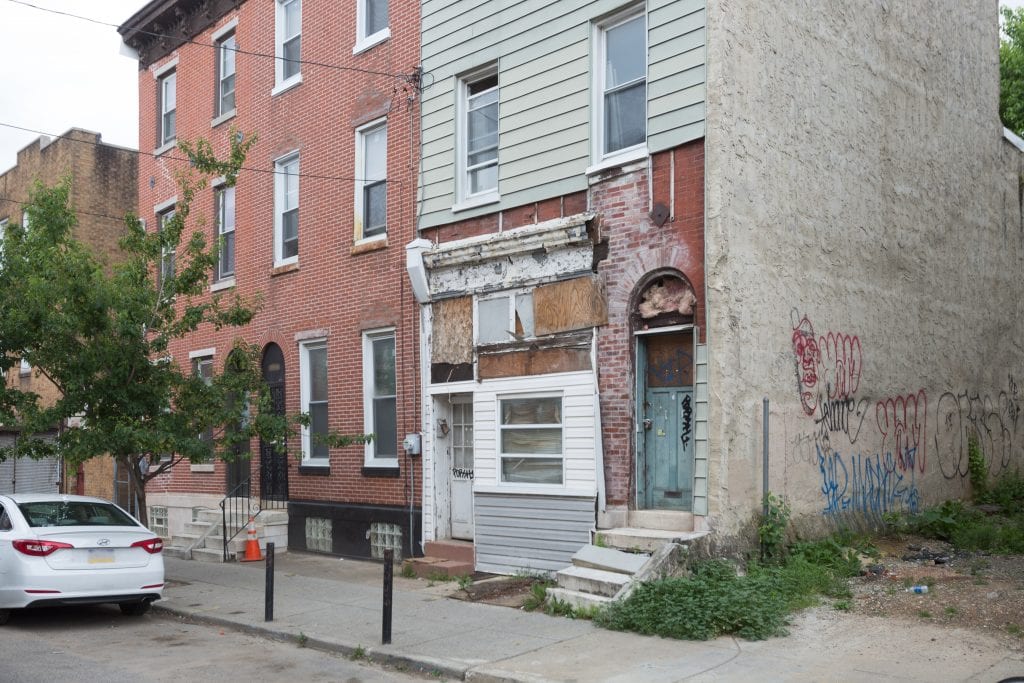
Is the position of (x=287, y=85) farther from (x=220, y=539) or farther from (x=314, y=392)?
(x=220, y=539)

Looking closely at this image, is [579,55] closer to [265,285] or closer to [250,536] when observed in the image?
[265,285]

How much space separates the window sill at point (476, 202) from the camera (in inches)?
537

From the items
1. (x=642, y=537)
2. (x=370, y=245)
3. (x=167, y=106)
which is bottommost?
(x=642, y=537)

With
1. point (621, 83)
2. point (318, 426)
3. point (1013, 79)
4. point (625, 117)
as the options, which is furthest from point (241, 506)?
point (1013, 79)

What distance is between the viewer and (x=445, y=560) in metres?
13.6

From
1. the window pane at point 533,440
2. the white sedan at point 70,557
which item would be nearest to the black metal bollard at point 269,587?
the white sedan at point 70,557

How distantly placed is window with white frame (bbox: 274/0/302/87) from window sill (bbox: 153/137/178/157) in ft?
13.4

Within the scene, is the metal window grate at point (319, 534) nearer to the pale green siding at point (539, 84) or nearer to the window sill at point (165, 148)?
the pale green siding at point (539, 84)

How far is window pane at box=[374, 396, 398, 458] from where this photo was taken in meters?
15.5

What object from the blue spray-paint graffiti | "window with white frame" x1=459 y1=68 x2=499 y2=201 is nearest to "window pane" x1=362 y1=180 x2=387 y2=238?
"window with white frame" x1=459 y1=68 x2=499 y2=201

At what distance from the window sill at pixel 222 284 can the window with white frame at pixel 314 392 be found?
2803 mm

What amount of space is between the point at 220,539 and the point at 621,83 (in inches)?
398

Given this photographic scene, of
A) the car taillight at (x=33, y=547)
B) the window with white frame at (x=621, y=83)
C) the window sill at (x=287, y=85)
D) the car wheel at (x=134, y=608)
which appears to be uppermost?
the window sill at (x=287, y=85)

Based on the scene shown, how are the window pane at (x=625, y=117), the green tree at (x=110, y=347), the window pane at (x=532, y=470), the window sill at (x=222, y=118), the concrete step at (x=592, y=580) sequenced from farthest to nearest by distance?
1. the window sill at (x=222, y=118)
2. the green tree at (x=110, y=347)
3. the window pane at (x=532, y=470)
4. the window pane at (x=625, y=117)
5. the concrete step at (x=592, y=580)
